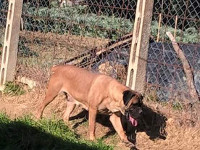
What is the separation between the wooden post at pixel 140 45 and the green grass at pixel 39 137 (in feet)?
4.00

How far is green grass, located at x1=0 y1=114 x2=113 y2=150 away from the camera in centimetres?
607

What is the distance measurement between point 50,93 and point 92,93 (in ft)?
3.08

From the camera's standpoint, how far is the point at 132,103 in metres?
6.22

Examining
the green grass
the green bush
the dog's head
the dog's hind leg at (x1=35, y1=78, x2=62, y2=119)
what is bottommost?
the green grass

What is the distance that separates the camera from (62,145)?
6094 millimetres

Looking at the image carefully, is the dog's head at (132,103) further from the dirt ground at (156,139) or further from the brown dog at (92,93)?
the dirt ground at (156,139)

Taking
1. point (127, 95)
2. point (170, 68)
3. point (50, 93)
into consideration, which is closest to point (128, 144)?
point (127, 95)

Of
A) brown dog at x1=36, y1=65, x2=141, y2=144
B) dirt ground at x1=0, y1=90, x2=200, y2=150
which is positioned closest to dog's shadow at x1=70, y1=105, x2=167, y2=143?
dirt ground at x1=0, y1=90, x2=200, y2=150

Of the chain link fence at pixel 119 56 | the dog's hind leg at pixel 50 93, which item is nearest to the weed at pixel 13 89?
the chain link fence at pixel 119 56

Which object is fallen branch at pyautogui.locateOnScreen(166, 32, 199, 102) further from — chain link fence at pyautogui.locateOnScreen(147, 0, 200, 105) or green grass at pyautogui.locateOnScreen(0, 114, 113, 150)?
Answer: green grass at pyautogui.locateOnScreen(0, 114, 113, 150)

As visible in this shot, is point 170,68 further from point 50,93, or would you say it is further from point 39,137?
point 39,137

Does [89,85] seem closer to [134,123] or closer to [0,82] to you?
[134,123]

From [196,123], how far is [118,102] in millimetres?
1178

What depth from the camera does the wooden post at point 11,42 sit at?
29.2 ft
